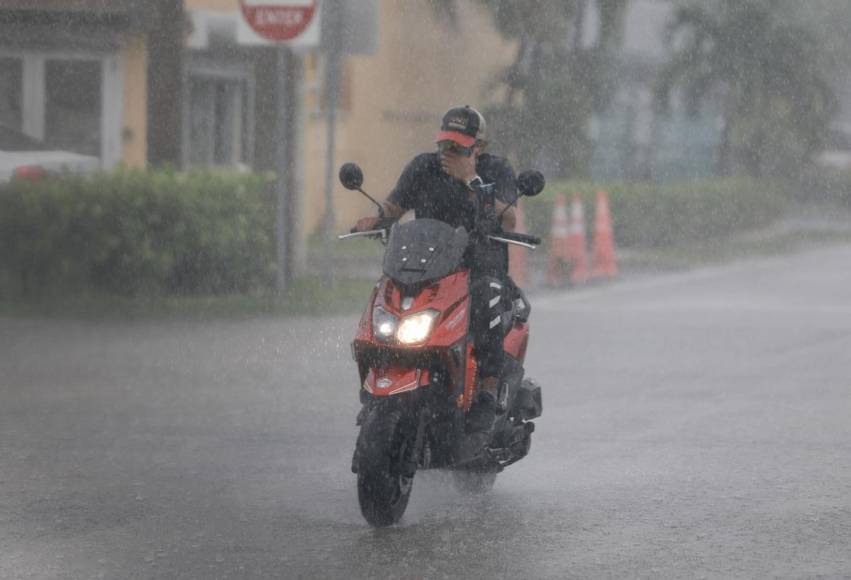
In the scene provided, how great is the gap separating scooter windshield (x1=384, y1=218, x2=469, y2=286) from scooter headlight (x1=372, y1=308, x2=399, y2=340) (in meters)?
0.14

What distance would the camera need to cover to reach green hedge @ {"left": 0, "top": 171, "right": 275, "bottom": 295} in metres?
15.1

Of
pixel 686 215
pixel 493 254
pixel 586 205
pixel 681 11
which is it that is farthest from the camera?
pixel 681 11

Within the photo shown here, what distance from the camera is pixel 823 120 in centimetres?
3356

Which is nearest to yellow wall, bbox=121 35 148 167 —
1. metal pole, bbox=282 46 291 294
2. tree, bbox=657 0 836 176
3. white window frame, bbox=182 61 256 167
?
white window frame, bbox=182 61 256 167

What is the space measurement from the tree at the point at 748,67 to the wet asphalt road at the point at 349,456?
1832 centimetres

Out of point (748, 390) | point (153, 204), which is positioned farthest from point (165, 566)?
point (153, 204)

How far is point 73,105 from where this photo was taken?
2159 centimetres

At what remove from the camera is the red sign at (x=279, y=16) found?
616 inches

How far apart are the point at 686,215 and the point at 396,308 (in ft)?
68.2

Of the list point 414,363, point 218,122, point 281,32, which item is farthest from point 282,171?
point 414,363

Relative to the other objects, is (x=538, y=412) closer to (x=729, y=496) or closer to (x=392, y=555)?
(x=729, y=496)

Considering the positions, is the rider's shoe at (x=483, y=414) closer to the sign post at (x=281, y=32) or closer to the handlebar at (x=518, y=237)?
the handlebar at (x=518, y=237)

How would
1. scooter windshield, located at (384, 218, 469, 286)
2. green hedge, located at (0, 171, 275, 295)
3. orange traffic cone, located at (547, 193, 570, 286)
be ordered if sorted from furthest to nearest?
1. orange traffic cone, located at (547, 193, 570, 286)
2. green hedge, located at (0, 171, 275, 295)
3. scooter windshield, located at (384, 218, 469, 286)

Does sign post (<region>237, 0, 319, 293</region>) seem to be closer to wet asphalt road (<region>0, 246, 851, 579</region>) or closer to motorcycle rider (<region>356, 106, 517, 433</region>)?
wet asphalt road (<region>0, 246, 851, 579</region>)
